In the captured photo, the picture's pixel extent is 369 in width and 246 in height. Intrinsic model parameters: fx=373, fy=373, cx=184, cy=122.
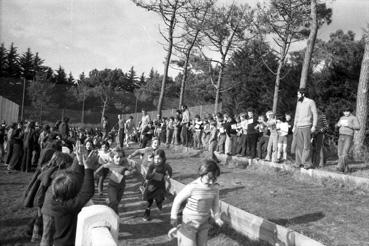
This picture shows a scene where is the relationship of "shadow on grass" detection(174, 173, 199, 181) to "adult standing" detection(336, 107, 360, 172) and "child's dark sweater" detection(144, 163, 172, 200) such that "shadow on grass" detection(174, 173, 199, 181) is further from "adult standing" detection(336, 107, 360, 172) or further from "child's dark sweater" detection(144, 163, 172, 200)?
"adult standing" detection(336, 107, 360, 172)

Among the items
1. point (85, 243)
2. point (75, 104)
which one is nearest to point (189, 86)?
point (75, 104)

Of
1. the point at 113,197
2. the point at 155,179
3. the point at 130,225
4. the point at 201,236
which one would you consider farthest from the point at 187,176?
the point at 201,236

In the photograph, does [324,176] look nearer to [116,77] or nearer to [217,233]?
[217,233]

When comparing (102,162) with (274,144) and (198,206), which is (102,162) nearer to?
(198,206)

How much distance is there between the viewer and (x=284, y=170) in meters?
11.0

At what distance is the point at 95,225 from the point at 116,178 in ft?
15.9

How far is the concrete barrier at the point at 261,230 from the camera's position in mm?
5613

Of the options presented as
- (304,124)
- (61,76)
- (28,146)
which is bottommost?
(28,146)

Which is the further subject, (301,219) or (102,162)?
(102,162)

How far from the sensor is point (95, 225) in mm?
2900

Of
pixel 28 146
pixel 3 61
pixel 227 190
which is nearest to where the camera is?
pixel 227 190

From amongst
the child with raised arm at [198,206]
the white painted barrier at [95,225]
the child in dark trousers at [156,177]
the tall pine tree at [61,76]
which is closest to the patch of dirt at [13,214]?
the child in dark trousers at [156,177]

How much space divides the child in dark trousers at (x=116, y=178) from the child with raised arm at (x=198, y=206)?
2787 mm

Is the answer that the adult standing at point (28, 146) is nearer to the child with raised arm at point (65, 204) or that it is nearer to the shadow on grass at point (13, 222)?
the shadow on grass at point (13, 222)
